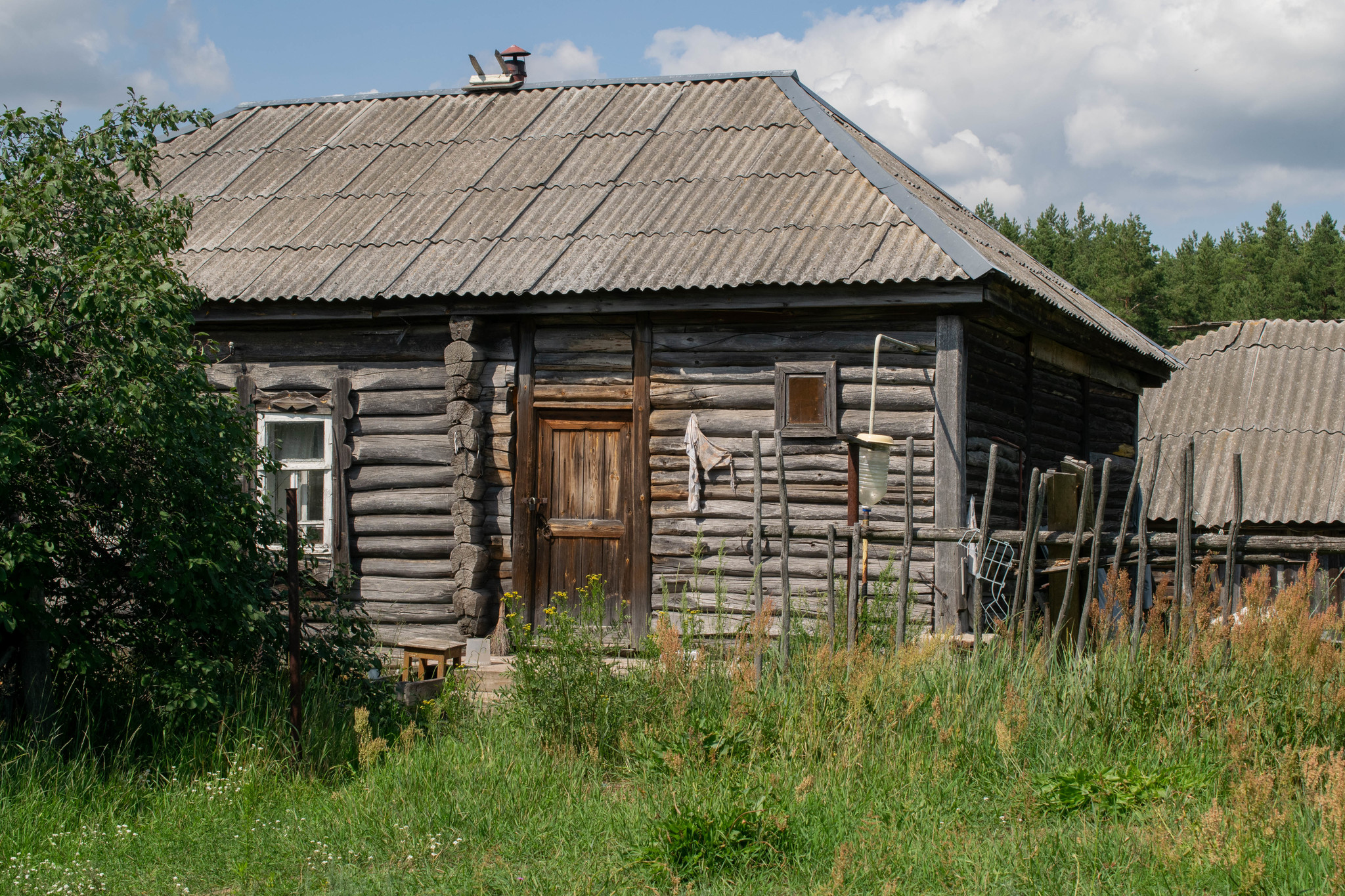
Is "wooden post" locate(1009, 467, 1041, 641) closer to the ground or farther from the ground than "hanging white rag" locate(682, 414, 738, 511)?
closer to the ground

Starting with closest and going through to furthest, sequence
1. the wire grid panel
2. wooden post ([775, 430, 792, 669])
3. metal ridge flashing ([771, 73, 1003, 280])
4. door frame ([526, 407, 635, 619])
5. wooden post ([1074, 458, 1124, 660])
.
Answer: wooden post ([1074, 458, 1124, 660]), wooden post ([775, 430, 792, 669]), the wire grid panel, metal ridge flashing ([771, 73, 1003, 280]), door frame ([526, 407, 635, 619])

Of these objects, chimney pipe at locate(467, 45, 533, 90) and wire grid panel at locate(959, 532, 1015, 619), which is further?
chimney pipe at locate(467, 45, 533, 90)

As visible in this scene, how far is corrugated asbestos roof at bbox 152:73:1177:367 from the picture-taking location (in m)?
8.77

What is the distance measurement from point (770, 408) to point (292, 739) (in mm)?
4651

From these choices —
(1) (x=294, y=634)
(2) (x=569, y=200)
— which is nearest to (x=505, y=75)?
(2) (x=569, y=200)

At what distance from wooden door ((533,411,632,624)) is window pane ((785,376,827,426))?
140 centimetres

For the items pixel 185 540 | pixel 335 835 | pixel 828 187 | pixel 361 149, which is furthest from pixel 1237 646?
pixel 361 149

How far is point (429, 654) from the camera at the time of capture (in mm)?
8156

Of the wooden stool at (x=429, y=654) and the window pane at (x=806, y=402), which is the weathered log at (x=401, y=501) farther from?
the window pane at (x=806, y=402)

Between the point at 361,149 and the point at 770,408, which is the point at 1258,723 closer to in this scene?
the point at 770,408

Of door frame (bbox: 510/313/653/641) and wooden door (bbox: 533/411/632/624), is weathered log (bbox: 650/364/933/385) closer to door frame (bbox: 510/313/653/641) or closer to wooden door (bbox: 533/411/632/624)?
door frame (bbox: 510/313/653/641)

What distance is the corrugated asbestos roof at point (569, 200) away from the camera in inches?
345

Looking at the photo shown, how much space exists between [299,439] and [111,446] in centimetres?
493

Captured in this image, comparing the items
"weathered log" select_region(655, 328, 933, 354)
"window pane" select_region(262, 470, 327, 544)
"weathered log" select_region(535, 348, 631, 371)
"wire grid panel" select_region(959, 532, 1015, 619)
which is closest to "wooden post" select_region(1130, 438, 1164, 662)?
"wire grid panel" select_region(959, 532, 1015, 619)
